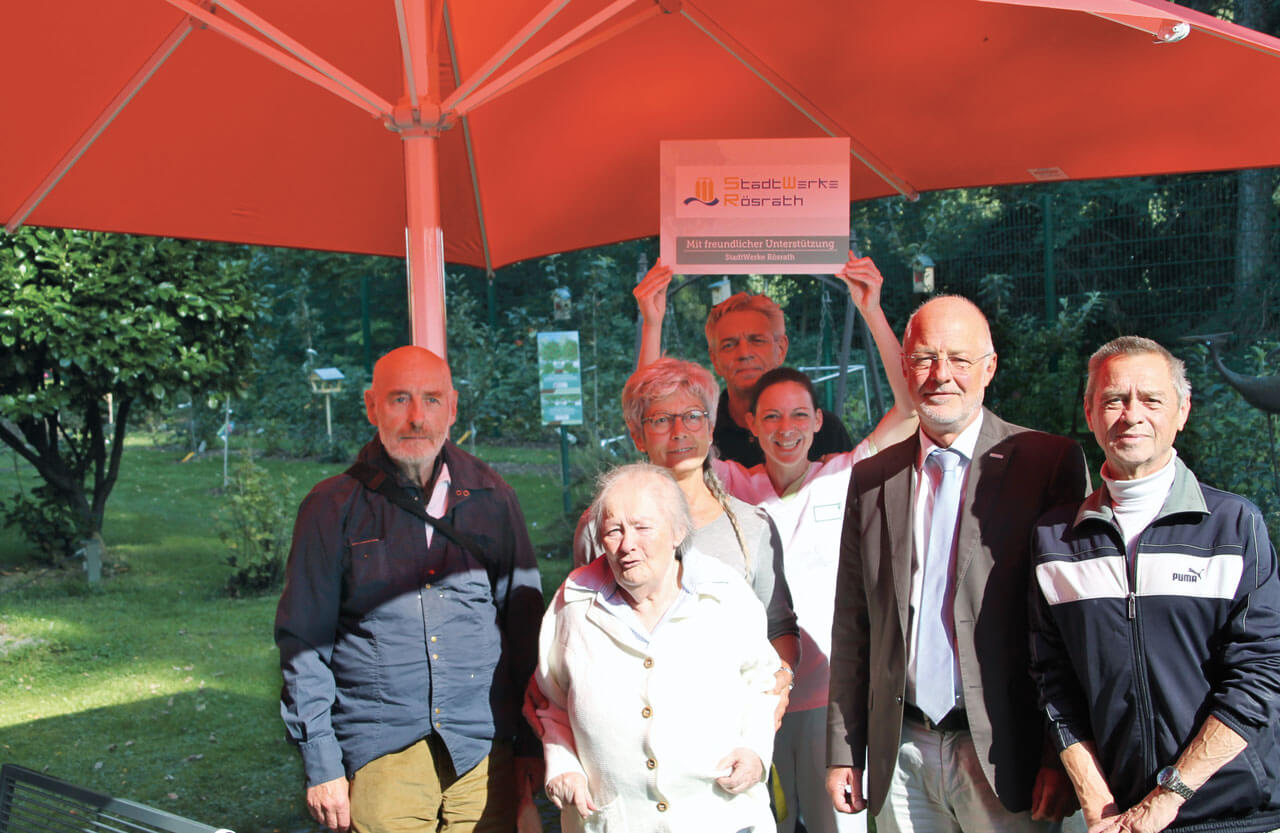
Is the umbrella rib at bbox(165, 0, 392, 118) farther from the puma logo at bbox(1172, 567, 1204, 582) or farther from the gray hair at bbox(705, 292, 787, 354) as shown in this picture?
the puma logo at bbox(1172, 567, 1204, 582)

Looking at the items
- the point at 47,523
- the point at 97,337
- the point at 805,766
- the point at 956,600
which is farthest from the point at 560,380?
the point at 956,600

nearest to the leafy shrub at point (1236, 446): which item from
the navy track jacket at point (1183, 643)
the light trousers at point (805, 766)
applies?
the light trousers at point (805, 766)

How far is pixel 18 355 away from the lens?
25.2ft

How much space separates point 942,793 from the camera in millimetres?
2359

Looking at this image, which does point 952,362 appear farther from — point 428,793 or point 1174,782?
point 428,793

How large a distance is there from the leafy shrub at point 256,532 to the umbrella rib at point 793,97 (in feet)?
19.7

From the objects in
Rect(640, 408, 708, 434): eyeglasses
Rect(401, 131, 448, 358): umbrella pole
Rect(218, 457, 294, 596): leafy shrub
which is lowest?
Rect(218, 457, 294, 596): leafy shrub

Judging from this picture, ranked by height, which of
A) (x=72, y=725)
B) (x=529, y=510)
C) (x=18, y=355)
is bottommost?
(x=72, y=725)

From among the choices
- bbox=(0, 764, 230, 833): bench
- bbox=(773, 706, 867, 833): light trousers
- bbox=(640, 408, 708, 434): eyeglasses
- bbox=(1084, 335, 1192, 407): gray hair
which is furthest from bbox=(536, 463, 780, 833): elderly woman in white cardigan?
bbox=(1084, 335, 1192, 407): gray hair

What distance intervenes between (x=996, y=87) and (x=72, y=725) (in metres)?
6.02

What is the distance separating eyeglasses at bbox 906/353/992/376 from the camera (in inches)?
94.0

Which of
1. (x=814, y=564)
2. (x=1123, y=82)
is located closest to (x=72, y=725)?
(x=814, y=564)

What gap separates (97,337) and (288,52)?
532 centimetres

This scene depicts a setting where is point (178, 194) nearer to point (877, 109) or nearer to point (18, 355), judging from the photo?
point (877, 109)
